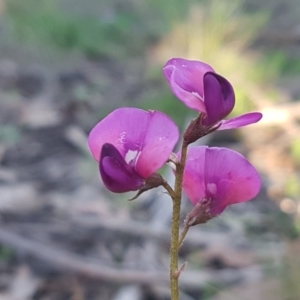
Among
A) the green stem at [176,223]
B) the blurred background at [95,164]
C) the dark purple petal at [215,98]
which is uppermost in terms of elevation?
the blurred background at [95,164]

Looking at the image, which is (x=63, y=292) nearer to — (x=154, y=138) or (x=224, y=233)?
(x=224, y=233)

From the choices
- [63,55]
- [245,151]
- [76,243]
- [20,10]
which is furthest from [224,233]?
[20,10]

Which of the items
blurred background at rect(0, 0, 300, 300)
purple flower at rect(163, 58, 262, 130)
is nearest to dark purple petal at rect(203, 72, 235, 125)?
purple flower at rect(163, 58, 262, 130)

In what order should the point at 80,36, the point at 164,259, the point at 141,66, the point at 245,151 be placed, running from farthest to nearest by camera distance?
the point at 80,36 → the point at 141,66 → the point at 245,151 → the point at 164,259

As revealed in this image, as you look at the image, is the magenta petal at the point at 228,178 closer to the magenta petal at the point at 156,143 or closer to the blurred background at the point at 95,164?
the magenta petal at the point at 156,143

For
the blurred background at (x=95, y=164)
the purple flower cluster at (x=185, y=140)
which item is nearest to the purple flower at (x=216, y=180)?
the purple flower cluster at (x=185, y=140)

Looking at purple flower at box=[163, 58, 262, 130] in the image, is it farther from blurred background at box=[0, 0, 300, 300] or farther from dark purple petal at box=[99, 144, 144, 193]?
blurred background at box=[0, 0, 300, 300]

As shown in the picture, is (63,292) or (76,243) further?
(76,243)

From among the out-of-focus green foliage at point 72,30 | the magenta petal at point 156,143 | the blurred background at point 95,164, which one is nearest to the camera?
the magenta petal at point 156,143
